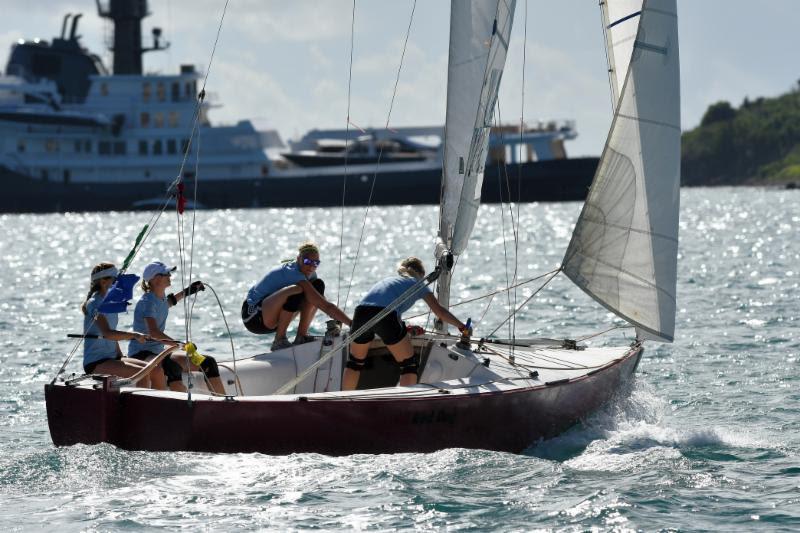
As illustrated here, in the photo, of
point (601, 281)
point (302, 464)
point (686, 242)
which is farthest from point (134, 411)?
point (686, 242)

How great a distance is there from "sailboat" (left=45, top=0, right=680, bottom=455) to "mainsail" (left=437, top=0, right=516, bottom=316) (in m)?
0.01

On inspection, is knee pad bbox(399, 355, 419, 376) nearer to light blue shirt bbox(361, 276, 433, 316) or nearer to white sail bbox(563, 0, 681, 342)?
light blue shirt bbox(361, 276, 433, 316)

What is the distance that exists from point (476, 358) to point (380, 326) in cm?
85

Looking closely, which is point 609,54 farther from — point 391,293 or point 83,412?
point 83,412

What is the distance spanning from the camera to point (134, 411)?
30.3ft

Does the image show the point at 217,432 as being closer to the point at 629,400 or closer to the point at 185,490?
the point at 185,490

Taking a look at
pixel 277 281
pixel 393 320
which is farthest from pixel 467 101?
pixel 393 320

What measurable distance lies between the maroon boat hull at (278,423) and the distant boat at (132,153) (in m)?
70.9

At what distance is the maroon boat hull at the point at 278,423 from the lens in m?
9.20

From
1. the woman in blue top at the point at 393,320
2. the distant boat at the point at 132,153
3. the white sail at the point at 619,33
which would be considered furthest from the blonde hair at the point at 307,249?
the distant boat at the point at 132,153

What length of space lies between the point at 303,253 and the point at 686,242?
33.7 m

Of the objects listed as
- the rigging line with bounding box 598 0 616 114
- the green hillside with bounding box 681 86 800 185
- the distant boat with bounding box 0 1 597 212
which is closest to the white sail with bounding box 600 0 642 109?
the rigging line with bounding box 598 0 616 114

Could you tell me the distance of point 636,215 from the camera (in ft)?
36.1

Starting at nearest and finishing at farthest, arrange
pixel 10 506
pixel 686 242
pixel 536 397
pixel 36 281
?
pixel 10 506
pixel 536 397
pixel 36 281
pixel 686 242
